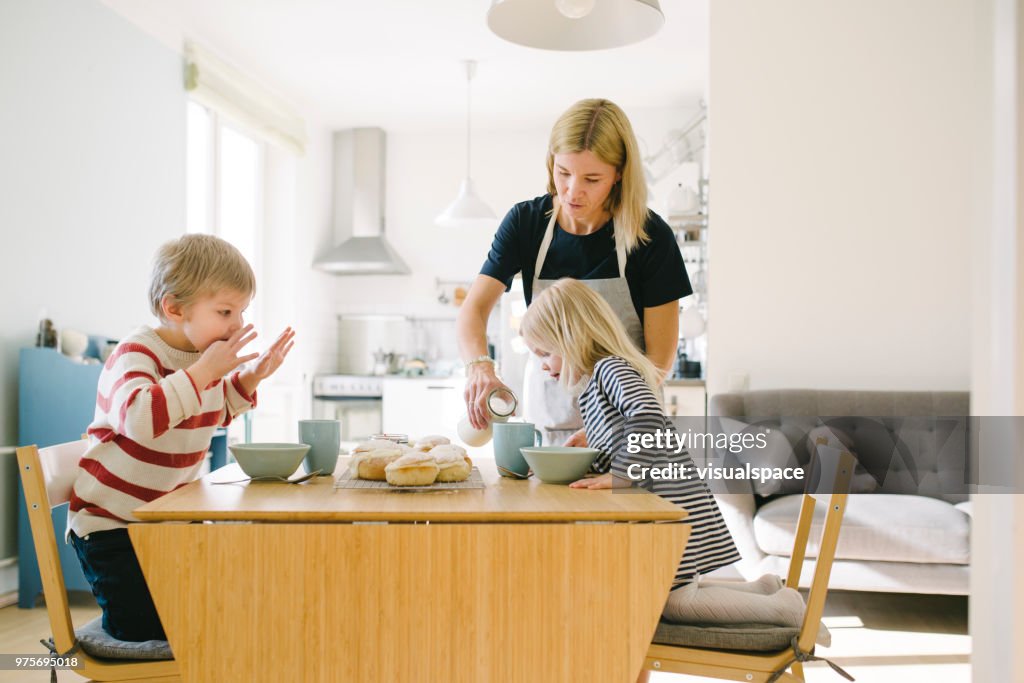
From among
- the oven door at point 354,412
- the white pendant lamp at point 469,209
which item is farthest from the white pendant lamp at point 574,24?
the oven door at point 354,412

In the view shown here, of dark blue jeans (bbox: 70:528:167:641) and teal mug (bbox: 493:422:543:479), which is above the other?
teal mug (bbox: 493:422:543:479)

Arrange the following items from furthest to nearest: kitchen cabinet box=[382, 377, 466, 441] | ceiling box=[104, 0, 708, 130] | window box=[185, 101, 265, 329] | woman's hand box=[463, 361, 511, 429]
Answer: kitchen cabinet box=[382, 377, 466, 441]
window box=[185, 101, 265, 329]
ceiling box=[104, 0, 708, 130]
woman's hand box=[463, 361, 511, 429]

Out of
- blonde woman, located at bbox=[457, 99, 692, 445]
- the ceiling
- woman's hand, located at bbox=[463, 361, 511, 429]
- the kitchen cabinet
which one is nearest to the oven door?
the kitchen cabinet

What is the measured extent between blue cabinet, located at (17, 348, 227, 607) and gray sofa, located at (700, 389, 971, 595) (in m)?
2.46

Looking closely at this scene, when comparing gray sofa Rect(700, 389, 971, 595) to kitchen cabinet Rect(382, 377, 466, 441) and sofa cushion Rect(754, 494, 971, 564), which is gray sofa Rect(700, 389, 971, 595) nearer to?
sofa cushion Rect(754, 494, 971, 564)

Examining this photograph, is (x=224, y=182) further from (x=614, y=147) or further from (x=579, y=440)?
(x=579, y=440)

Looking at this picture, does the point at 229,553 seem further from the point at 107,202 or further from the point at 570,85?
the point at 570,85

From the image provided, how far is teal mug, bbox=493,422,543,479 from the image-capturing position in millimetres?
1481

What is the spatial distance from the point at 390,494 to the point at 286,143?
5253 millimetres

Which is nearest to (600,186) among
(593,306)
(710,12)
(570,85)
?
(593,306)

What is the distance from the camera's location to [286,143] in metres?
6.09

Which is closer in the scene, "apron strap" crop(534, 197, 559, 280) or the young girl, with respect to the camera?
the young girl

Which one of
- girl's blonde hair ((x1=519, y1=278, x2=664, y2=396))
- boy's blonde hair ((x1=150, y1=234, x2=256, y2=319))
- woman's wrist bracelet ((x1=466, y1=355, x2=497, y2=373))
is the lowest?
woman's wrist bracelet ((x1=466, y1=355, x2=497, y2=373))

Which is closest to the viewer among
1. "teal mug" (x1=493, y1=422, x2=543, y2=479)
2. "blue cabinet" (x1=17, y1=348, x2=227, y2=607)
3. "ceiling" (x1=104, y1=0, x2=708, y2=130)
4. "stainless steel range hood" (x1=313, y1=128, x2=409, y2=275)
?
"teal mug" (x1=493, y1=422, x2=543, y2=479)
